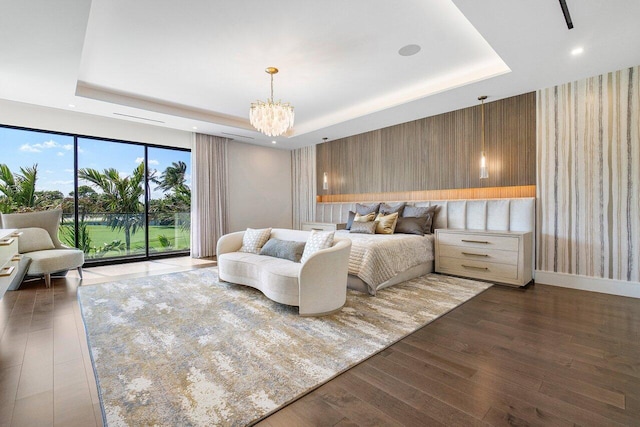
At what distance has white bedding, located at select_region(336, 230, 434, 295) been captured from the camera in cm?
326

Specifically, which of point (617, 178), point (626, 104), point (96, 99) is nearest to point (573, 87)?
point (626, 104)

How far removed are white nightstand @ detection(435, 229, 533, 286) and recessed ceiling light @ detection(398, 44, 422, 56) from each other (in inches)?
96.1

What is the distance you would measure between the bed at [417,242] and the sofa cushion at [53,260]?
12.5 feet

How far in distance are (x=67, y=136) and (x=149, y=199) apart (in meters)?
1.60

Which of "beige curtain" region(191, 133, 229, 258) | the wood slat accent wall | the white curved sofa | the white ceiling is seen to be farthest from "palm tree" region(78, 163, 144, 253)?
the wood slat accent wall

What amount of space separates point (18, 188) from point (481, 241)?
22.9ft

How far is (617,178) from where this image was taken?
10.7 ft

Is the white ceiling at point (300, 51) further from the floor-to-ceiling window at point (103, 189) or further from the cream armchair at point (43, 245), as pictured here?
the cream armchair at point (43, 245)

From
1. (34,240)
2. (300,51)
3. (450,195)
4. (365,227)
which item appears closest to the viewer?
(300,51)

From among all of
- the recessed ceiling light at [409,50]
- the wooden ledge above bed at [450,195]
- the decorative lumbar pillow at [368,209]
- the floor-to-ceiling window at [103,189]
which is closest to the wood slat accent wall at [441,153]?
the wooden ledge above bed at [450,195]

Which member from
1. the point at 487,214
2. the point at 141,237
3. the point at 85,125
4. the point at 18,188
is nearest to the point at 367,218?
the point at 487,214

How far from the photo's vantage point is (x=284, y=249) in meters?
3.39

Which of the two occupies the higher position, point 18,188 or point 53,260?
point 18,188

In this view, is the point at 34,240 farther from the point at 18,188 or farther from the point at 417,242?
the point at 417,242
